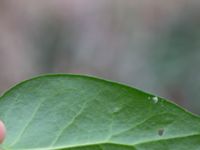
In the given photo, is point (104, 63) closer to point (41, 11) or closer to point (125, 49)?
point (125, 49)

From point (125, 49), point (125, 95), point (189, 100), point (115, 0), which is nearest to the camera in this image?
point (125, 95)

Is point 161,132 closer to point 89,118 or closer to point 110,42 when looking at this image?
point 89,118

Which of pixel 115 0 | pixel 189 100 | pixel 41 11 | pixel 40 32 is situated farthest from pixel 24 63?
pixel 189 100

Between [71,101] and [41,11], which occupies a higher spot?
[71,101]

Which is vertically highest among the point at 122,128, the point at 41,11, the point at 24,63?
the point at 122,128

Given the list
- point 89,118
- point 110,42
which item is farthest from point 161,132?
point 110,42

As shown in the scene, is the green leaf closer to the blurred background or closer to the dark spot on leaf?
the dark spot on leaf

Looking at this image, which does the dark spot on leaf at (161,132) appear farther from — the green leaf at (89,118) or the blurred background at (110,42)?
the blurred background at (110,42)
